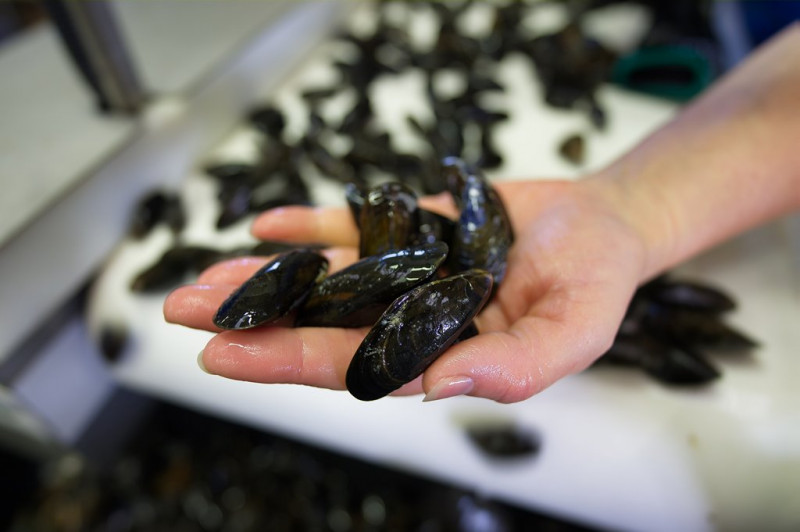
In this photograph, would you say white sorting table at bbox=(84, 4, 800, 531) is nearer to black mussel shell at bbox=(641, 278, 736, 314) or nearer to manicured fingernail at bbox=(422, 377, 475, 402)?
black mussel shell at bbox=(641, 278, 736, 314)

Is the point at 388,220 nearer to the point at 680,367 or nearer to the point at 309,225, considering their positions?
the point at 309,225

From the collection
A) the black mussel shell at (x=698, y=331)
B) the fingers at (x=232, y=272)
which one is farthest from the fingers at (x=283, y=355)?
the black mussel shell at (x=698, y=331)

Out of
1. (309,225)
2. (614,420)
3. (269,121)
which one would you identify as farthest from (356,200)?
(269,121)

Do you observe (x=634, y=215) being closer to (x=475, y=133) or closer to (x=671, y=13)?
(x=475, y=133)

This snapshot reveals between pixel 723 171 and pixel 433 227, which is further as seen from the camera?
pixel 723 171

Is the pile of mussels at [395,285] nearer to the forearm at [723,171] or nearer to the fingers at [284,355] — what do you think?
the fingers at [284,355]

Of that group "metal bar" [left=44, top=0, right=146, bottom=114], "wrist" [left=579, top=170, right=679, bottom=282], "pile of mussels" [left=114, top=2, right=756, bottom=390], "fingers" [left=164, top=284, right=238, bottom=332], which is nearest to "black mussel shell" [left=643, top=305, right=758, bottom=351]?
"pile of mussels" [left=114, top=2, right=756, bottom=390]
